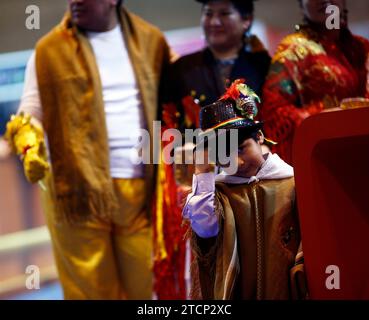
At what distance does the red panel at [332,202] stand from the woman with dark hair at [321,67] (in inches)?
14.8

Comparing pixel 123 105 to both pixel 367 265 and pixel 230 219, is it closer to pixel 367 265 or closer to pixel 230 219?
pixel 230 219

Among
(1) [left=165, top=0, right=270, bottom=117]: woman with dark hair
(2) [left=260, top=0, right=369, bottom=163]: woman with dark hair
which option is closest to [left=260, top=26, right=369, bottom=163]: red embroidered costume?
(2) [left=260, top=0, right=369, bottom=163]: woman with dark hair

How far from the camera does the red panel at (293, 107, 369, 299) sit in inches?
59.4

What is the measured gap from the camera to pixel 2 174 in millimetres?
3355

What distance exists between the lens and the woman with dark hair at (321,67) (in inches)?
75.7

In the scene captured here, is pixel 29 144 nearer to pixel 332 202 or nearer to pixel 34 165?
pixel 34 165

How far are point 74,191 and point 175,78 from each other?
1.41 feet

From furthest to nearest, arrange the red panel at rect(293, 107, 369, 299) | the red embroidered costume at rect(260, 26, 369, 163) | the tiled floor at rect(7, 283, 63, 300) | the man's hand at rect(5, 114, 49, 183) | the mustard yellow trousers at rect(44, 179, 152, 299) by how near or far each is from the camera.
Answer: the tiled floor at rect(7, 283, 63, 300) → the mustard yellow trousers at rect(44, 179, 152, 299) → the man's hand at rect(5, 114, 49, 183) → the red embroidered costume at rect(260, 26, 369, 163) → the red panel at rect(293, 107, 369, 299)

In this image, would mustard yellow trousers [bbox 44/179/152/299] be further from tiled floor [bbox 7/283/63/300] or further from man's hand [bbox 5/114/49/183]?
tiled floor [bbox 7/283/63/300]

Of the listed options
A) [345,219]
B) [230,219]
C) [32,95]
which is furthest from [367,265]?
[32,95]

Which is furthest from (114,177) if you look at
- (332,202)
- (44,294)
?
(44,294)

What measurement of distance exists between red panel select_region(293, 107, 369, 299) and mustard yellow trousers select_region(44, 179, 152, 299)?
762 millimetres

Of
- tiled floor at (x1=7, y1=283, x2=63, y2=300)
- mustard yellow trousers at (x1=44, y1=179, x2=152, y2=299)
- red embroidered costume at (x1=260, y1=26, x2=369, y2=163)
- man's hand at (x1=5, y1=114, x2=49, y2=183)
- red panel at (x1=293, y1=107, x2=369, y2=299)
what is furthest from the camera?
tiled floor at (x1=7, y1=283, x2=63, y2=300)

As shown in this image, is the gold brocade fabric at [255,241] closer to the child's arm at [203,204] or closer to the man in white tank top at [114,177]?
the child's arm at [203,204]
